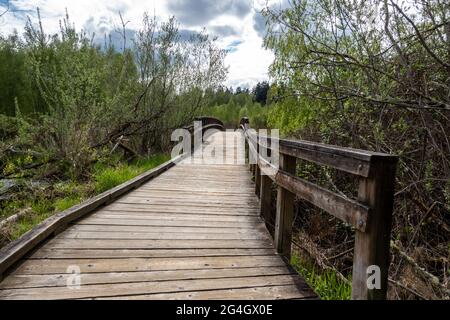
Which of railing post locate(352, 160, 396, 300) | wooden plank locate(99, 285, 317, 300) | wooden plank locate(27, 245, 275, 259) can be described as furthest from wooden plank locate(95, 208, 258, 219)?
railing post locate(352, 160, 396, 300)

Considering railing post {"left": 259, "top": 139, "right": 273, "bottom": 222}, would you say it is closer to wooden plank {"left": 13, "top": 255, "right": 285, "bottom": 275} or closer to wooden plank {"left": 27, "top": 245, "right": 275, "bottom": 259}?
wooden plank {"left": 27, "top": 245, "right": 275, "bottom": 259}

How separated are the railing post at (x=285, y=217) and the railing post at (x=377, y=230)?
1.07m

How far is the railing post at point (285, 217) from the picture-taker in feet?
8.86

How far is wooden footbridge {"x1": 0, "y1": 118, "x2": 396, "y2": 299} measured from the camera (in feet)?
5.32

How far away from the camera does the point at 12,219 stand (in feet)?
13.5

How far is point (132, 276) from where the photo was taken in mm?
2199

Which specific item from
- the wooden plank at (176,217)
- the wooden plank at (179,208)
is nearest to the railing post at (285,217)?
the wooden plank at (176,217)

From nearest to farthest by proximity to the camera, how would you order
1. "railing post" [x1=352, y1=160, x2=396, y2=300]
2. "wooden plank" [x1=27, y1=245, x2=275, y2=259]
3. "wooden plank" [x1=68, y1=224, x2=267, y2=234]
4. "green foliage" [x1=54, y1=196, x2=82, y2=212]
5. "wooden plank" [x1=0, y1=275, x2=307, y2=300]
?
"railing post" [x1=352, y1=160, x2=396, y2=300]
"wooden plank" [x1=0, y1=275, x2=307, y2=300]
"wooden plank" [x1=27, y1=245, x2=275, y2=259]
"wooden plank" [x1=68, y1=224, x2=267, y2=234]
"green foliage" [x1=54, y1=196, x2=82, y2=212]

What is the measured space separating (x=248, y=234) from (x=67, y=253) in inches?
66.9

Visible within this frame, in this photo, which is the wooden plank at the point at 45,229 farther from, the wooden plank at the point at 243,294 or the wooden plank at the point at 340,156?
the wooden plank at the point at 340,156

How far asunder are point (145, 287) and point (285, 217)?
1299 millimetres

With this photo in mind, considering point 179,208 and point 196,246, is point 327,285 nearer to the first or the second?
point 196,246
